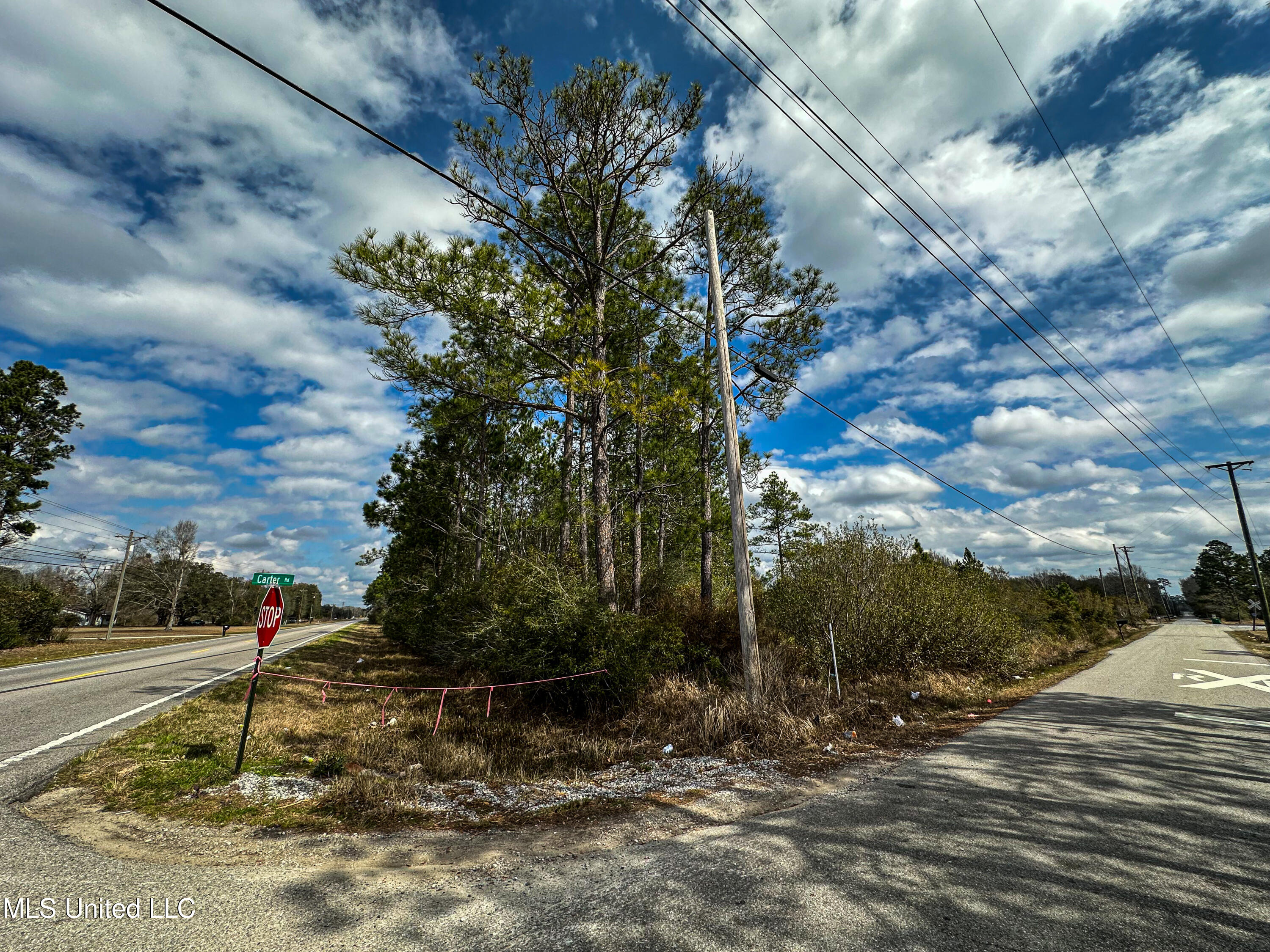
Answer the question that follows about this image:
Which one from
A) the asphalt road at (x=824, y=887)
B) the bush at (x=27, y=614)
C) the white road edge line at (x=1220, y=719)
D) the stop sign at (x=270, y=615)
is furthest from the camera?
the bush at (x=27, y=614)

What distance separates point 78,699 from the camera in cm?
1027

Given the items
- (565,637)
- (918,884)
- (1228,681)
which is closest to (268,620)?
(565,637)

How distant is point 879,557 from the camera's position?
12.3 metres

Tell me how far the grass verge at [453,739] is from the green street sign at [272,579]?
2121mm

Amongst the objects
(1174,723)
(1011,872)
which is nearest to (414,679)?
(1011,872)

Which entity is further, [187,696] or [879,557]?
[879,557]

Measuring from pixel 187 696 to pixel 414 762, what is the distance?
7895 millimetres

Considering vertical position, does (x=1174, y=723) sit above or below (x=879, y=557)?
below

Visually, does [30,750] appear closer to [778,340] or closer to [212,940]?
[212,940]

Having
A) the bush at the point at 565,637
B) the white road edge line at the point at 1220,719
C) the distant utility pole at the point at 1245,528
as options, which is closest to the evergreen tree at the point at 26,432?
the bush at the point at 565,637

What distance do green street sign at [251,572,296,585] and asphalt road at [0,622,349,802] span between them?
2647 mm

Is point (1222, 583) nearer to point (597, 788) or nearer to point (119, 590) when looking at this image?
point (597, 788)

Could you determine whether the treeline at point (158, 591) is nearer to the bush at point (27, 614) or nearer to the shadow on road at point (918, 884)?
the bush at point (27, 614)

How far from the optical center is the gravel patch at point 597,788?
17.3 ft
